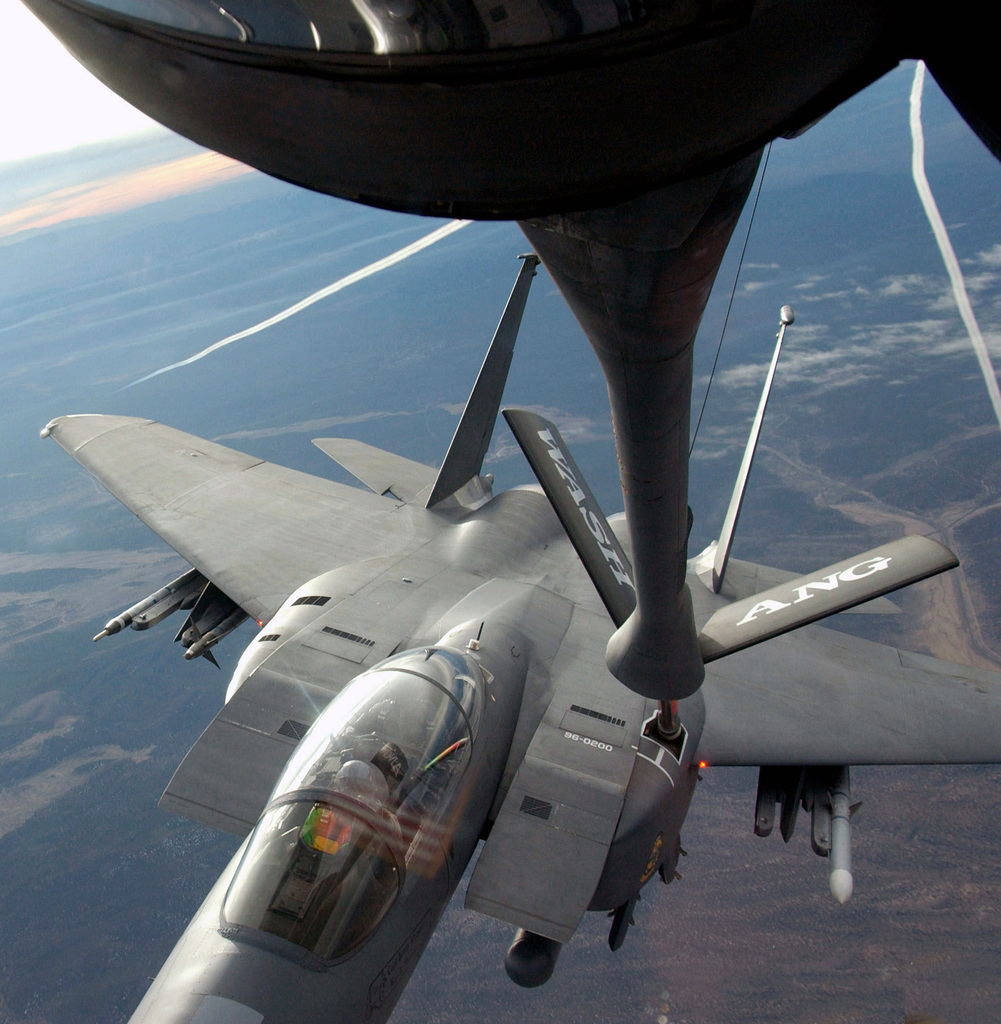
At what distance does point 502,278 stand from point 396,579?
381 feet

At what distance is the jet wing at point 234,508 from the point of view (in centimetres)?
1318

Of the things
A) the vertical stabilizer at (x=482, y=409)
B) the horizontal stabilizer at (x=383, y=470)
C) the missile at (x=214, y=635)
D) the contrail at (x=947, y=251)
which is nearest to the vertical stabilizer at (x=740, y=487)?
the vertical stabilizer at (x=482, y=409)

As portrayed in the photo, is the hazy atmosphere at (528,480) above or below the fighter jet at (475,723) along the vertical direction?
below

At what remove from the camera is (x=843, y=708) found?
1006 cm

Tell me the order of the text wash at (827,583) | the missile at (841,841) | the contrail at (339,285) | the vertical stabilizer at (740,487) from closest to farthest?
1. the text wash at (827,583)
2. the missile at (841,841)
3. the vertical stabilizer at (740,487)
4. the contrail at (339,285)

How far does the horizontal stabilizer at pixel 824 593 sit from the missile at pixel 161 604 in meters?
11.5

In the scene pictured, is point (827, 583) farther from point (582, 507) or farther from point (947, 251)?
point (947, 251)

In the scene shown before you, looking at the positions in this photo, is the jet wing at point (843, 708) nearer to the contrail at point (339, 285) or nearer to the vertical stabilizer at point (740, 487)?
the vertical stabilizer at point (740, 487)

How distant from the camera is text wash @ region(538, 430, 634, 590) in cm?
476

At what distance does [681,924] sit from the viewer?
130 feet

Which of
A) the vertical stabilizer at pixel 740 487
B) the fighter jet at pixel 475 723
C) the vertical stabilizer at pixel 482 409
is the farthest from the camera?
the vertical stabilizer at pixel 482 409

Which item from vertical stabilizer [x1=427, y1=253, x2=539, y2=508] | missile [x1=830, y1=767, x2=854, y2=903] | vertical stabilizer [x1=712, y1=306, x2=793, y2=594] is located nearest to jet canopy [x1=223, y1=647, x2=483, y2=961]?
missile [x1=830, y1=767, x2=854, y2=903]

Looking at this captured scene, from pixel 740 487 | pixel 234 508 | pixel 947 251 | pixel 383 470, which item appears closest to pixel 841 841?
pixel 740 487

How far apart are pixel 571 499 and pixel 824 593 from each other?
1.60 metres
